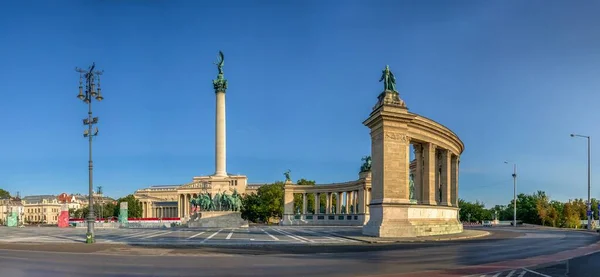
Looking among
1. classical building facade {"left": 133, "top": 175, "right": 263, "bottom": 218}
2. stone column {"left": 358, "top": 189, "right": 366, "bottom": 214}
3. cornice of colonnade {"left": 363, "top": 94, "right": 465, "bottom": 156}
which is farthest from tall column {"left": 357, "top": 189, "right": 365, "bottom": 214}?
classical building facade {"left": 133, "top": 175, "right": 263, "bottom": 218}

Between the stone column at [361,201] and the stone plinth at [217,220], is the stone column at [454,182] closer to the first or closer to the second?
the stone column at [361,201]

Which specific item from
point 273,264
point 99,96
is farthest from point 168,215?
point 273,264

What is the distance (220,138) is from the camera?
74.0 meters

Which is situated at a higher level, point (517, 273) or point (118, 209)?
point (517, 273)

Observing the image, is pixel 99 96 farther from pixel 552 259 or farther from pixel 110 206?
pixel 110 206

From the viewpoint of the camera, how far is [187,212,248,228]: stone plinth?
6612 cm

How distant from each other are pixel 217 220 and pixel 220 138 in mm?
13556

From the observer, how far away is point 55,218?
199 m

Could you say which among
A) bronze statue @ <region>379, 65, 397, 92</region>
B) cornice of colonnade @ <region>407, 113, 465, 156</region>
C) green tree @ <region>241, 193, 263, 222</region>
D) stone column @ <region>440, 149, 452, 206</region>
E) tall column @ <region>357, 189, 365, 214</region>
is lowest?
green tree @ <region>241, 193, 263, 222</region>

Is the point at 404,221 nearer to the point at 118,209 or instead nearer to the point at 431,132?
the point at 431,132

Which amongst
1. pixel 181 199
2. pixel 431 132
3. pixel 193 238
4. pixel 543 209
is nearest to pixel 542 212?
pixel 543 209

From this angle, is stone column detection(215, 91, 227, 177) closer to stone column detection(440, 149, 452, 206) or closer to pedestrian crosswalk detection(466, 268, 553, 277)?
stone column detection(440, 149, 452, 206)

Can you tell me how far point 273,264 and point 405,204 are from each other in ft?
60.9

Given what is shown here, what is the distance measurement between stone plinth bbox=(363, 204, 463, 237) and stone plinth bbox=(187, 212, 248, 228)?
33167 millimetres
